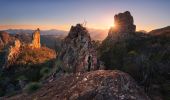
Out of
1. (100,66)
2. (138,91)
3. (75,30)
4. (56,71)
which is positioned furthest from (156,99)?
(75,30)

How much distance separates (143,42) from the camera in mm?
102312

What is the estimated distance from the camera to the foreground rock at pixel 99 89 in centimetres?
1986

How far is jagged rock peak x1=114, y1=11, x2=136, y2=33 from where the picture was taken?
398 feet

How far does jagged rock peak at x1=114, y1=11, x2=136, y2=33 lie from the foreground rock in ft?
321

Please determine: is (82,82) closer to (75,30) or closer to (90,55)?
(90,55)

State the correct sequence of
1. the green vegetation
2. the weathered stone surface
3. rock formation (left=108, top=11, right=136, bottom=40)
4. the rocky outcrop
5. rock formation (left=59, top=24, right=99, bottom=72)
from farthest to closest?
the rocky outcrop, rock formation (left=108, top=11, right=136, bottom=40), the weathered stone surface, rock formation (left=59, top=24, right=99, bottom=72), the green vegetation

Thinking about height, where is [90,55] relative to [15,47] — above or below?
above

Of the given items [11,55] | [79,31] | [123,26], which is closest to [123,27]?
[123,26]

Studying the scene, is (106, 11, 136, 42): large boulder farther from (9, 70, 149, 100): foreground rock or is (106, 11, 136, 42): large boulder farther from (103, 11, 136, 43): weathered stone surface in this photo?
(9, 70, 149, 100): foreground rock

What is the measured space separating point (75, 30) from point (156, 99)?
22.3 metres

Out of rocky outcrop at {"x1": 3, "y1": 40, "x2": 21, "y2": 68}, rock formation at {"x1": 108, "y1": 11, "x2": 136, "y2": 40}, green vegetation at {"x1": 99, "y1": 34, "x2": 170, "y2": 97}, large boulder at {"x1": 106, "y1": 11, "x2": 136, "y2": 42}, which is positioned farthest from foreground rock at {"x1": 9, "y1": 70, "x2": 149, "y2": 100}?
rocky outcrop at {"x1": 3, "y1": 40, "x2": 21, "y2": 68}

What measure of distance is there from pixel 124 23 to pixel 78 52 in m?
84.3

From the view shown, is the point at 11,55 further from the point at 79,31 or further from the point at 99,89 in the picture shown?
the point at 99,89

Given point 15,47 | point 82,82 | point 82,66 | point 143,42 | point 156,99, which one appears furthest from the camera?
point 15,47
